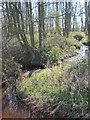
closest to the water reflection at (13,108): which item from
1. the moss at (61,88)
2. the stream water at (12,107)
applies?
the stream water at (12,107)

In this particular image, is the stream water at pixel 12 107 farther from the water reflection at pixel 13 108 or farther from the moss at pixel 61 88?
the moss at pixel 61 88

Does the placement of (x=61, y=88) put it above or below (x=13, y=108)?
above

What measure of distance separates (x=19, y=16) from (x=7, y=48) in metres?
1.34

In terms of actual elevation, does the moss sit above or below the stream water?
above

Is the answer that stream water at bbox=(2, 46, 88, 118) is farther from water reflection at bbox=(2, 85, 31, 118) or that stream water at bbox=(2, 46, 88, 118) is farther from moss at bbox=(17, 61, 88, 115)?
moss at bbox=(17, 61, 88, 115)

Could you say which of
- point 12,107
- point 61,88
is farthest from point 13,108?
point 61,88

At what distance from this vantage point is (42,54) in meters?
5.86

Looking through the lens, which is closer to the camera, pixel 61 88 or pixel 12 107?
pixel 61 88

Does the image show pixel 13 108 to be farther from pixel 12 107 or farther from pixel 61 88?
pixel 61 88

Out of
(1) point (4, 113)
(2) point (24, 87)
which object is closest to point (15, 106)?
(1) point (4, 113)

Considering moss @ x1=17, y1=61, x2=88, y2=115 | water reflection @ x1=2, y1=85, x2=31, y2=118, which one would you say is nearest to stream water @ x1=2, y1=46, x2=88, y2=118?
water reflection @ x1=2, y1=85, x2=31, y2=118

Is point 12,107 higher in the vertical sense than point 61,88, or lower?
lower

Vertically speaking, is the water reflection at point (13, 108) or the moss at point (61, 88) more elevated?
the moss at point (61, 88)

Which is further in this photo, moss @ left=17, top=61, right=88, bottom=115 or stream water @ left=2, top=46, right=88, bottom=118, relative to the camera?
stream water @ left=2, top=46, right=88, bottom=118
